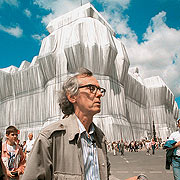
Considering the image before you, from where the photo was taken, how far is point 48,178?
146cm

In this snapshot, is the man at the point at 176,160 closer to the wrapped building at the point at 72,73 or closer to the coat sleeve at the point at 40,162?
the coat sleeve at the point at 40,162

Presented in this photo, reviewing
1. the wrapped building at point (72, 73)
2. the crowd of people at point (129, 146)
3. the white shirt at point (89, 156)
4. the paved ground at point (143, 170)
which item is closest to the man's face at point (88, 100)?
the white shirt at point (89, 156)

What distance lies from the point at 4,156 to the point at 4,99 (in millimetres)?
42776

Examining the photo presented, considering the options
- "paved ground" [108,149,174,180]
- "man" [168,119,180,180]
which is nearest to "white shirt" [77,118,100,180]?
"man" [168,119,180,180]

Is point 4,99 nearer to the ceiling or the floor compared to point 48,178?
nearer to the ceiling

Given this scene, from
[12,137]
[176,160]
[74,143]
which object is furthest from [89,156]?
[176,160]

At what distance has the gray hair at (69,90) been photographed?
1.82 metres

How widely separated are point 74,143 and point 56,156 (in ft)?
0.47

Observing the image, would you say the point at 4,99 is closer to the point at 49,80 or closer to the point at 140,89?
the point at 49,80

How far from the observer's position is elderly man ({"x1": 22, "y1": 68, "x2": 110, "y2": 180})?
1.46m

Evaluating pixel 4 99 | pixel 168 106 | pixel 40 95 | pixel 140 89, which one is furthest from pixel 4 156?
pixel 168 106

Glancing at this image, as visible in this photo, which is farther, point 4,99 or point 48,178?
point 4,99

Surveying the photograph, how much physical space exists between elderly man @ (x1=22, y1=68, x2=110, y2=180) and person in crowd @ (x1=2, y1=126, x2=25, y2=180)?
225 centimetres

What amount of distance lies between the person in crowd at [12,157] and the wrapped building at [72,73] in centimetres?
2520
